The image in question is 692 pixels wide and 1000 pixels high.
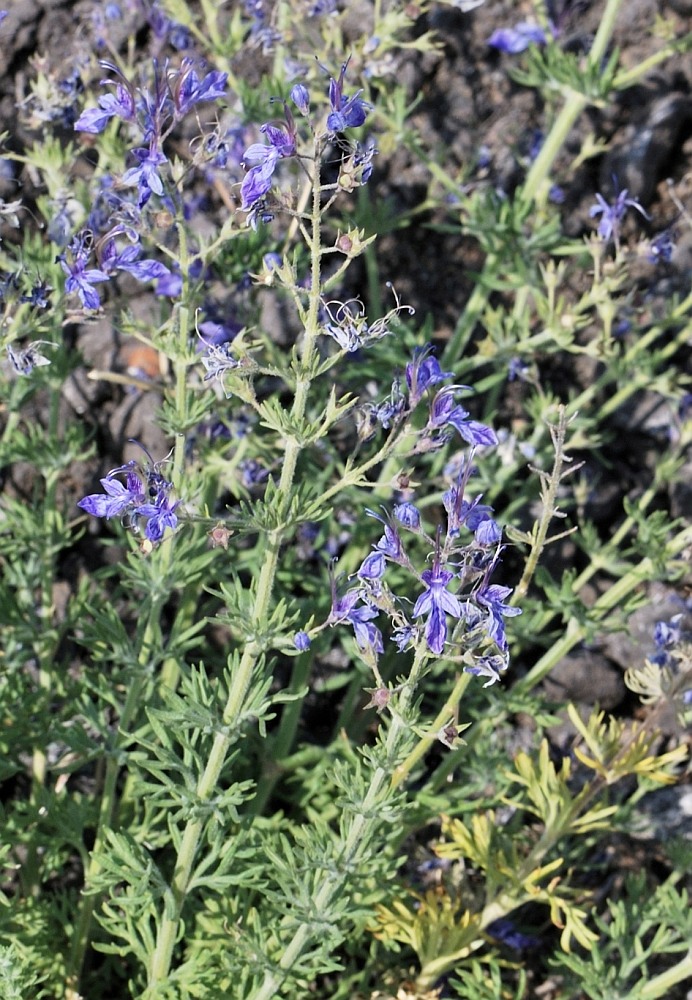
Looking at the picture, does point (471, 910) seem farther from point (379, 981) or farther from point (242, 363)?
point (242, 363)

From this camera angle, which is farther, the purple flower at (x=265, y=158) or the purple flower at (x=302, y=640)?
the purple flower at (x=302, y=640)

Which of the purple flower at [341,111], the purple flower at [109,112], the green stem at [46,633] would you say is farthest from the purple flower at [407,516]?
the green stem at [46,633]

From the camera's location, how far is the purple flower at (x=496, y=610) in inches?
97.2

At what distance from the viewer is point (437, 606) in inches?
94.8

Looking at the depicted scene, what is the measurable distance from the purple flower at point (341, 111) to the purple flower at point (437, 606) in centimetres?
95

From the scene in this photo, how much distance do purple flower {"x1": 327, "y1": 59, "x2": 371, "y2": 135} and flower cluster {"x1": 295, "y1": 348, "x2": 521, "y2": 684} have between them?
1.86ft

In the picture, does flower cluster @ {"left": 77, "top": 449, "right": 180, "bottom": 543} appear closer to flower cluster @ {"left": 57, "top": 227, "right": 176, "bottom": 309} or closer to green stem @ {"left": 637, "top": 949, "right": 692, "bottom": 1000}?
flower cluster @ {"left": 57, "top": 227, "right": 176, "bottom": 309}

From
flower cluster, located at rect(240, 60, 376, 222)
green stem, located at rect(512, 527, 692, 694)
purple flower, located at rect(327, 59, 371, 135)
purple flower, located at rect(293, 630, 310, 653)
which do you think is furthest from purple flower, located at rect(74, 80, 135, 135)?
green stem, located at rect(512, 527, 692, 694)

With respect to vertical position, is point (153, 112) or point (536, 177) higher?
point (153, 112)

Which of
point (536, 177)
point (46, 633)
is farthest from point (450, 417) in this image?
point (536, 177)

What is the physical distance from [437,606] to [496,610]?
17cm

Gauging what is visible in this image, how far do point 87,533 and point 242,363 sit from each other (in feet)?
7.79

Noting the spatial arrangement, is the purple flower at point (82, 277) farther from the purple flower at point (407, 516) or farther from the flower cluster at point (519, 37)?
the flower cluster at point (519, 37)

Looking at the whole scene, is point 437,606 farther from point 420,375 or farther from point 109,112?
point 109,112
